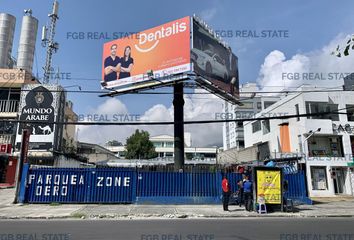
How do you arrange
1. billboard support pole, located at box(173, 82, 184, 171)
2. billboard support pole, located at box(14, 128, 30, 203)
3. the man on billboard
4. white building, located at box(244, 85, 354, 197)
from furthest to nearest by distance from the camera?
white building, located at box(244, 85, 354, 197)
the man on billboard
billboard support pole, located at box(173, 82, 184, 171)
billboard support pole, located at box(14, 128, 30, 203)

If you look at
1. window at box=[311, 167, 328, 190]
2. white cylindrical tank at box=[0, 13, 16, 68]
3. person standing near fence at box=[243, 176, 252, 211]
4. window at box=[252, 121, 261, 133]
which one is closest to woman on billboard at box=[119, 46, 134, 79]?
person standing near fence at box=[243, 176, 252, 211]

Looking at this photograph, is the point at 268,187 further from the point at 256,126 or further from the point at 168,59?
the point at 256,126

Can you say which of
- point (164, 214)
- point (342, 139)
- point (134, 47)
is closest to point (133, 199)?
point (164, 214)

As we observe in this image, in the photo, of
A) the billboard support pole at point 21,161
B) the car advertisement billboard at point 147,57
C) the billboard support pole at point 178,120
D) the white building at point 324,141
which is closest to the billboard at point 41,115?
the car advertisement billboard at point 147,57

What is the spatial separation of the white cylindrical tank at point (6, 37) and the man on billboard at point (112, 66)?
65.0 feet

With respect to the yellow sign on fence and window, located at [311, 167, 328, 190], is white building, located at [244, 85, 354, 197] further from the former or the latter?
the yellow sign on fence

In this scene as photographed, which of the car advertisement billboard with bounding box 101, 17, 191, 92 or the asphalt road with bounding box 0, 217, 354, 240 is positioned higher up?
the car advertisement billboard with bounding box 101, 17, 191, 92

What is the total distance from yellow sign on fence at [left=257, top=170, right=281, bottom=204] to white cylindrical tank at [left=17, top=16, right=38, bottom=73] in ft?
110

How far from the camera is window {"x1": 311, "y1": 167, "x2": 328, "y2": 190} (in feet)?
102

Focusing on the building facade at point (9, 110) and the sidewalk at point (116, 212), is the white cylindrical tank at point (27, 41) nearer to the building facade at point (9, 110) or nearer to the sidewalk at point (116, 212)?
the building facade at point (9, 110)

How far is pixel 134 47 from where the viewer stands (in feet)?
87.2

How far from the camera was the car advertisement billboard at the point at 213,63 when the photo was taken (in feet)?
80.3

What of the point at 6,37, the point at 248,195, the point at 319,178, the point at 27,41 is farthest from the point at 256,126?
the point at 6,37

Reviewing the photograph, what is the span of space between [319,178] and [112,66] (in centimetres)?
2286
